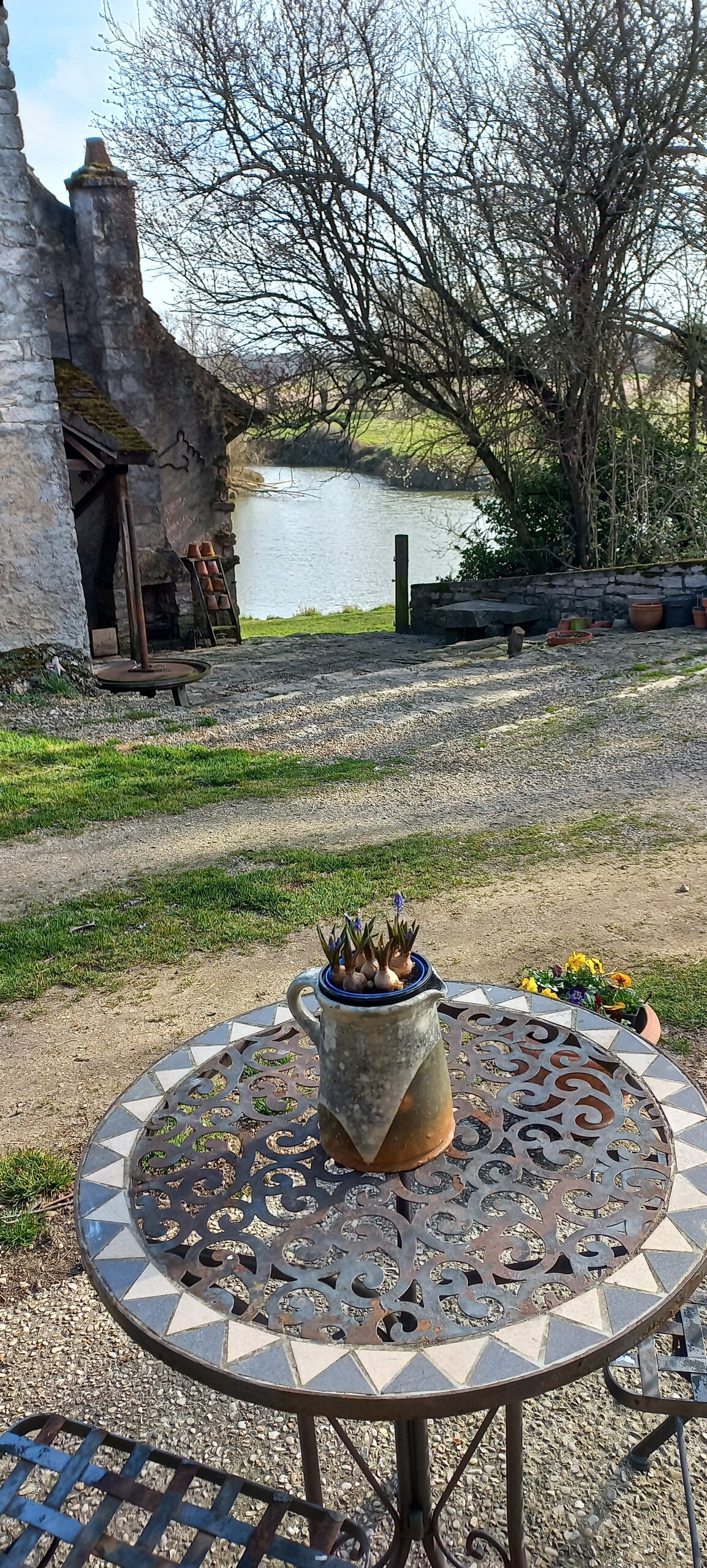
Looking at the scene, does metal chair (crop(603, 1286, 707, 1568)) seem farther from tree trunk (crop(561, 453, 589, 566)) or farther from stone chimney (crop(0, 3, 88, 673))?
tree trunk (crop(561, 453, 589, 566))

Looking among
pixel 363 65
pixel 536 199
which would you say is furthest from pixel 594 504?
pixel 363 65

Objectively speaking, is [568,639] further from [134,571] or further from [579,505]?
[134,571]

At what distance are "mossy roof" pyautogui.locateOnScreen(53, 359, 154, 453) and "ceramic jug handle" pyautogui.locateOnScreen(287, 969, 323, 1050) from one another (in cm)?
864

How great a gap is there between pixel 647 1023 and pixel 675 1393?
1.19 meters

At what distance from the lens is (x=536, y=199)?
1138cm

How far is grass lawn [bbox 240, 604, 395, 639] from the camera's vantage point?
16.9 metres

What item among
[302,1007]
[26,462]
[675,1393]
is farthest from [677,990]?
[26,462]

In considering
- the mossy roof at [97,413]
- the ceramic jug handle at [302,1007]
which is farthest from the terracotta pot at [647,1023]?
the mossy roof at [97,413]

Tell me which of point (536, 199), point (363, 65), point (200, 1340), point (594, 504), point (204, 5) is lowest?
point (200, 1340)

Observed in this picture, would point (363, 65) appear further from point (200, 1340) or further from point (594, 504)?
point (200, 1340)

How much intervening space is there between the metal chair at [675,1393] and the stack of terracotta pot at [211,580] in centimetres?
1280

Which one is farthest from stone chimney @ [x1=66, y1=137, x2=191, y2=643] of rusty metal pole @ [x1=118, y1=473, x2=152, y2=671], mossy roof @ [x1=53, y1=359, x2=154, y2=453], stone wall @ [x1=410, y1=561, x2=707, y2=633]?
stone wall @ [x1=410, y1=561, x2=707, y2=633]

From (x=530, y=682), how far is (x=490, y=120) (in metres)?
6.69

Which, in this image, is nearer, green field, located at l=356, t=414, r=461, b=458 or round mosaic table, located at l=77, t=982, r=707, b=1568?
round mosaic table, located at l=77, t=982, r=707, b=1568
